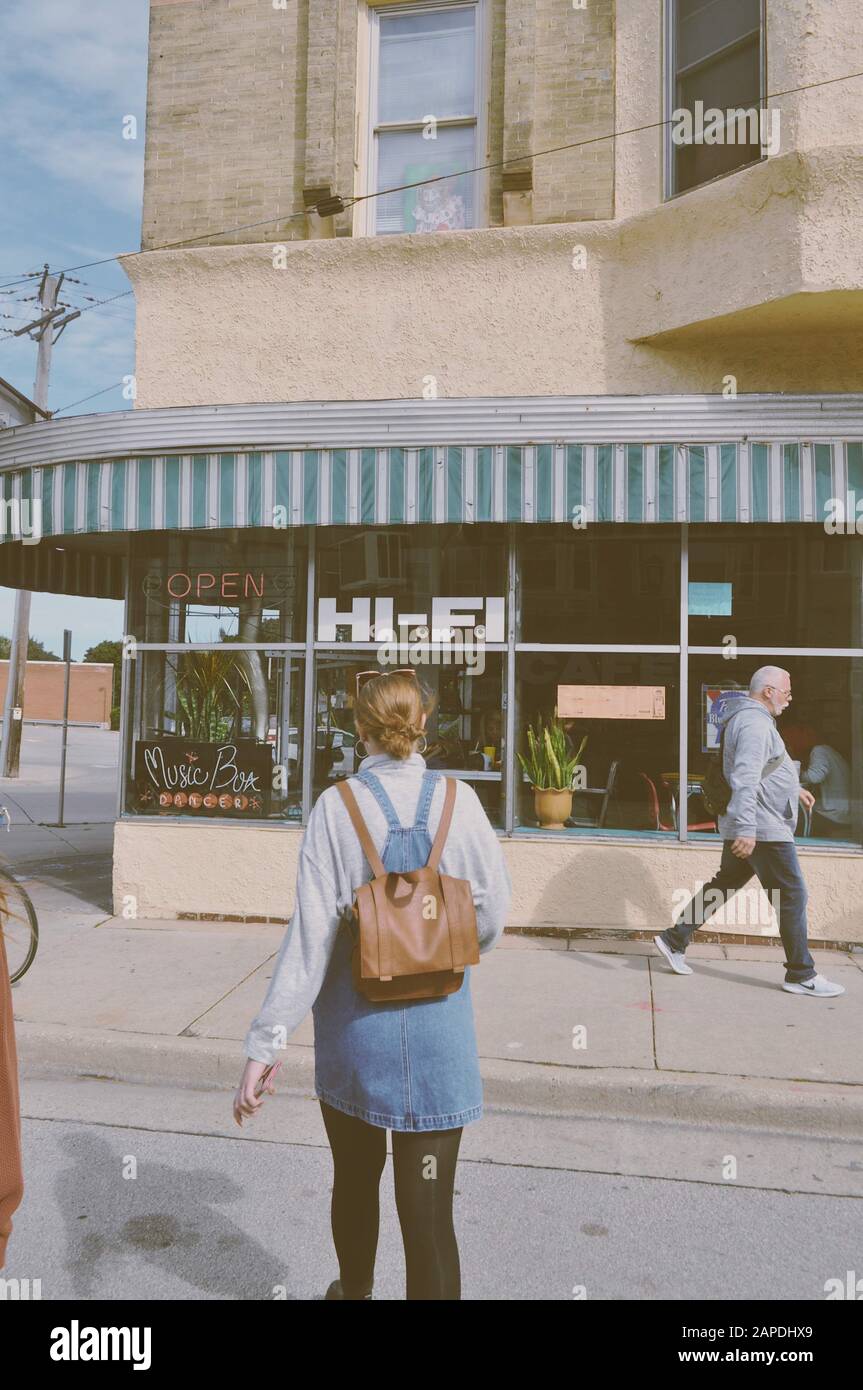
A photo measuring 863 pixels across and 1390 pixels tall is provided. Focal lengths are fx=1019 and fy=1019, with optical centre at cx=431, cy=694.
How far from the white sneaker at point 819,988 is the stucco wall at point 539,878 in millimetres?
1275

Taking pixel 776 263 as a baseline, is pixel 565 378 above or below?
below

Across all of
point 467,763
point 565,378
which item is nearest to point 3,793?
point 467,763

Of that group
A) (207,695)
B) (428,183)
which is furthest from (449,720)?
(428,183)

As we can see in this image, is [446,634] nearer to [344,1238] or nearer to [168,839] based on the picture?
[168,839]

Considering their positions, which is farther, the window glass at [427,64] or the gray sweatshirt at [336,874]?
the window glass at [427,64]

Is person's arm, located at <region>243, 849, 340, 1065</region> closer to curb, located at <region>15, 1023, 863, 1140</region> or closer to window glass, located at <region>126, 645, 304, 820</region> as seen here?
curb, located at <region>15, 1023, 863, 1140</region>

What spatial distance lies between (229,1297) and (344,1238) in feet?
2.20

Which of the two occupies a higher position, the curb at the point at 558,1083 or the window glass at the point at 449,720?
the window glass at the point at 449,720

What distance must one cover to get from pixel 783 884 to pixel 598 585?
2.80 metres

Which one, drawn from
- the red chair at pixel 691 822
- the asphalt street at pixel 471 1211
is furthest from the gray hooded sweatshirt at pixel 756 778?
the asphalt street at pixel 471 1211

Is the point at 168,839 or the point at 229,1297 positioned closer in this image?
the point at 229,1297

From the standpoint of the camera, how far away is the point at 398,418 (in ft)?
24.3

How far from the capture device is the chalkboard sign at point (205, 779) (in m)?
8.32

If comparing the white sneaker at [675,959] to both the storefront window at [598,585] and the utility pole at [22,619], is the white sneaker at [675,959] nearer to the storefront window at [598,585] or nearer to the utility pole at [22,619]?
the storefront window at [598,585]
